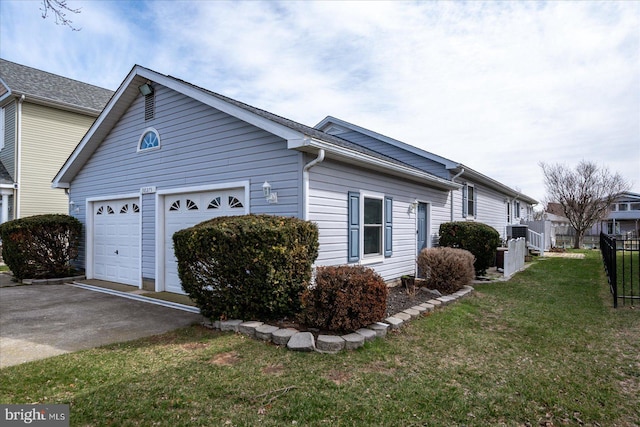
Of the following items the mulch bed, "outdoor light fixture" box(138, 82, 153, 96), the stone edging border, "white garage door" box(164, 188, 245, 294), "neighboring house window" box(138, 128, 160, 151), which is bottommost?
the mulch bed

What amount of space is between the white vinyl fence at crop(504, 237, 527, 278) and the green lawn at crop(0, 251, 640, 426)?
5002mm

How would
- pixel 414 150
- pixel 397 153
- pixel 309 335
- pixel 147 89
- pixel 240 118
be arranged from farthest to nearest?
1. pixel 397 153
2. pixel 414 150
3. pixel 147 89
4. pixel 240 118
5. pixel 309 335

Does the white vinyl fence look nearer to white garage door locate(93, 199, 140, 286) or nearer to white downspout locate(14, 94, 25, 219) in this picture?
white garage door locate(93, 199, 140, 286)

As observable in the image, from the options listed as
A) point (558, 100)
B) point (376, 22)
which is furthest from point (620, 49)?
point (376, 22)

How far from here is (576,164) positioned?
23.7 meters

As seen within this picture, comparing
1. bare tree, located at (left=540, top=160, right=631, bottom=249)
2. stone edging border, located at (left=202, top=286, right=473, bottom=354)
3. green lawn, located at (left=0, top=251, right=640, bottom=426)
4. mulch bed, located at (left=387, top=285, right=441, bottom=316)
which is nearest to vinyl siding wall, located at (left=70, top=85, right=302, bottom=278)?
stone edging border, located at (left=202, top=286, right=473, bottom=354)

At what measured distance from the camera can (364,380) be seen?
3.66 meters

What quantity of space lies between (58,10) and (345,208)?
509 cm

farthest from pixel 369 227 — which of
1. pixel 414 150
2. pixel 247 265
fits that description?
pixel 414 150

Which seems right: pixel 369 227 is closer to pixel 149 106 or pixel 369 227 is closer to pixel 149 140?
pixel 149 140

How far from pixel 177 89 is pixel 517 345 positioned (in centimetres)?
758

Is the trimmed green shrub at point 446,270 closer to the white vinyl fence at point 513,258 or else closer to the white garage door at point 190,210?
the white vinyl fence at point 513,258

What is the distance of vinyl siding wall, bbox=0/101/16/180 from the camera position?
44.9ft

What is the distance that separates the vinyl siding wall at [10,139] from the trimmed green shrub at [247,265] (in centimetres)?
1273
